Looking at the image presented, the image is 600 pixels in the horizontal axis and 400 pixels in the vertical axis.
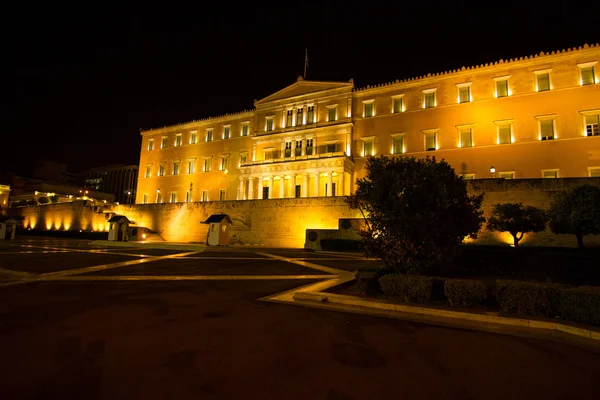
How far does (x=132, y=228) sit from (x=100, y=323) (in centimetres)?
3078

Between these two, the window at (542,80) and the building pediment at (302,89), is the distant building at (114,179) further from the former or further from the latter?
the window at (542,80)

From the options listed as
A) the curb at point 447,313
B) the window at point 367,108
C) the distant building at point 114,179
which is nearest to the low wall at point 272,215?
the window at point 367,108

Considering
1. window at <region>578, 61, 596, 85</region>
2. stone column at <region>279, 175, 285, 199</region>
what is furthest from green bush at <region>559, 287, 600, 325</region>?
stone column at <region>279, 175, 285, 199</region>

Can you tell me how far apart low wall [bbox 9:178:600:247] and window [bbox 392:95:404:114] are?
608 inches

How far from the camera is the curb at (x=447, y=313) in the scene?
5.69 meters

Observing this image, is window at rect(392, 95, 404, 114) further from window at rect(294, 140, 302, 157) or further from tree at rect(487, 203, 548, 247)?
tree at rect(487, 203, 548, 247)

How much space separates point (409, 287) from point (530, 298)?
2421mm

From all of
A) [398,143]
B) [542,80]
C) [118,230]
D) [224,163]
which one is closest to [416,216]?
[398,143]

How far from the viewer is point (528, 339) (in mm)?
5414

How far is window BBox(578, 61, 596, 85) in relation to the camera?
28344mm

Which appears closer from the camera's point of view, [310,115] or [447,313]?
[447,313]

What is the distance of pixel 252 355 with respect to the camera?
4457mm

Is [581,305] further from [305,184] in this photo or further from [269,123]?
[269,123]

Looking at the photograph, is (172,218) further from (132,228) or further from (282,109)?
(282,109)
